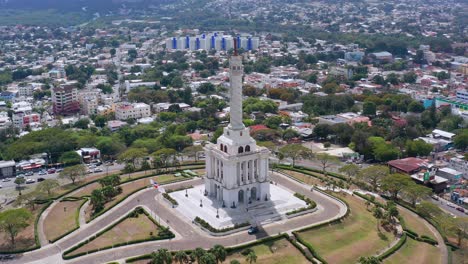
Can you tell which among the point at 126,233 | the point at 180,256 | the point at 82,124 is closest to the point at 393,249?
the point at 180,256

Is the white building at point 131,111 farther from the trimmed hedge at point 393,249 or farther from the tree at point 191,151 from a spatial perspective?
the trimmed hedge at point 393,249

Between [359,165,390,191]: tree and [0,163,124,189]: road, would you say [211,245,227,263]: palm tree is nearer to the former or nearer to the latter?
[359,165,390,191]: tree

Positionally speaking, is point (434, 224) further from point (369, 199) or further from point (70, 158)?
point (70, 158)

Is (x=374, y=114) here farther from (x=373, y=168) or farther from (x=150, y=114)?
(x=150, y=114)

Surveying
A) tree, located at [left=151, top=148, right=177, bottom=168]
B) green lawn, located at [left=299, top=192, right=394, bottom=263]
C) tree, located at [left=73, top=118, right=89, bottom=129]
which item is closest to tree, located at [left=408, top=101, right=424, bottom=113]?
green lawn, located at [left=299, top=192, right=394, bottom=263]

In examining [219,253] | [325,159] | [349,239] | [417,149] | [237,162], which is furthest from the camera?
[417,149]

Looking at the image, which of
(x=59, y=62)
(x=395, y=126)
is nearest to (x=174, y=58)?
(x=59, y=62)
